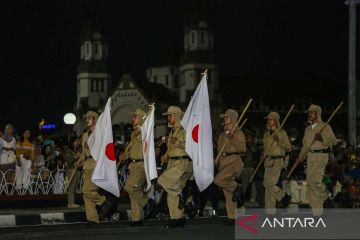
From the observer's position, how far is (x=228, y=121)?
13.6 m

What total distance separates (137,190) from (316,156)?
2.99 m

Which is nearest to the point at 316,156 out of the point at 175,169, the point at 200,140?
the point at 200,140

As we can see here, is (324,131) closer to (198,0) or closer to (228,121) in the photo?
(228,121)

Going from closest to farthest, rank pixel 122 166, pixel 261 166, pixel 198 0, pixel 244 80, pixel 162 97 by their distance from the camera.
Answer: pixel 261 166 < pixel 122 166 < pixel 198 0 < pixel 162 97 < pixel 244 80

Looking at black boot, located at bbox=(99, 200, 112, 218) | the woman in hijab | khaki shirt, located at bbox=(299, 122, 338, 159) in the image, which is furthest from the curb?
khaki shirt, located at bbox=(299, 122, 338, 159)

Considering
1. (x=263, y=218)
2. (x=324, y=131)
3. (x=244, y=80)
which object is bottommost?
(x=263, y=218)

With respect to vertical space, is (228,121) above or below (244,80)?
below

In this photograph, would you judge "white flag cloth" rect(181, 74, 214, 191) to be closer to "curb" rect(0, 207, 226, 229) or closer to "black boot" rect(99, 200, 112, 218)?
"black boot" rect(99, 200, 112, 218)

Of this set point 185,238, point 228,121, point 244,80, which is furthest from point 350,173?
point 244,80

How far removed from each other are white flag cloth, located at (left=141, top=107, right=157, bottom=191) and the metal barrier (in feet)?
14.3

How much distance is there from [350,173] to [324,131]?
603cm

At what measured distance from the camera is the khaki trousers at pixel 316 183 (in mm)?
13359

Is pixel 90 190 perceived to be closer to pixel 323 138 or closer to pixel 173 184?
pixel 173 184

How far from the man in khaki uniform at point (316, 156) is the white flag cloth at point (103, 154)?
3.11m
